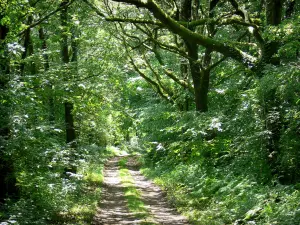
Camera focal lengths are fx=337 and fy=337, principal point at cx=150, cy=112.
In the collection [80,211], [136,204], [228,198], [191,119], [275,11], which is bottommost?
[136,204]

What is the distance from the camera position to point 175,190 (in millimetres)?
13977

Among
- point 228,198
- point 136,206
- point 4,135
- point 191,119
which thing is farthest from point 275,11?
point 136,206

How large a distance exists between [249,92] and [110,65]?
6082mm

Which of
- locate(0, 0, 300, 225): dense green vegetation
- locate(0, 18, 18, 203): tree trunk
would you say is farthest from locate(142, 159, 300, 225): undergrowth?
locate(0, 18, 18, 203): tree trunk

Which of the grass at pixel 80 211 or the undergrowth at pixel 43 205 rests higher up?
the undergrowth at pixel 43 205

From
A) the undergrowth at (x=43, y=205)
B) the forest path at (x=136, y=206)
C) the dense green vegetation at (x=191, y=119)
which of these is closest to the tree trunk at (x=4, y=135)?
the dense green vegetation at (x=191, y=119)

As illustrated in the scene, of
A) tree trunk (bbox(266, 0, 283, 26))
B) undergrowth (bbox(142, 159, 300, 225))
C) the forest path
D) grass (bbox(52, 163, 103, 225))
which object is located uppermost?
tree trunk (bbox(266, 0, 283, 26))

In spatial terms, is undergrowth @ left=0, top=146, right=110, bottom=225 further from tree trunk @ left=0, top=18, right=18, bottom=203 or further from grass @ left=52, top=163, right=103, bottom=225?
tree trunk @ left=0, top=18, right=18, bottom=203

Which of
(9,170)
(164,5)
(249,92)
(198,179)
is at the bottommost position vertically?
(198,179)

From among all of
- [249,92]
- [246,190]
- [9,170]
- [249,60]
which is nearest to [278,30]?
[249,92]

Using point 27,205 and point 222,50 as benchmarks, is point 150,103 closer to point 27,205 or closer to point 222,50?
point 222,50

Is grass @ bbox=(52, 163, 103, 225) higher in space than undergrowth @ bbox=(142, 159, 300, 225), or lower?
lower

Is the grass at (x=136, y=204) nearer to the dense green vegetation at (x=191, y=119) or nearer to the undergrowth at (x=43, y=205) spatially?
the dense green vegetation at (x=191, y=119)

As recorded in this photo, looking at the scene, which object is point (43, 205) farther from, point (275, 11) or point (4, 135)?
point (275, 11)
